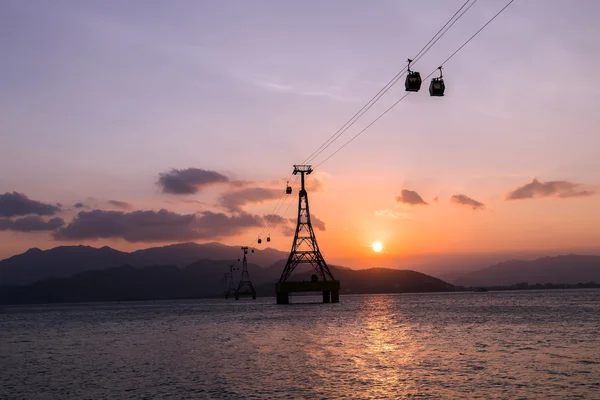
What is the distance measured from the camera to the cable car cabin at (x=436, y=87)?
3688 cm

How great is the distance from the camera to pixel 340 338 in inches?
2655

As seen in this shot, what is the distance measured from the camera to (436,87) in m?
37.0

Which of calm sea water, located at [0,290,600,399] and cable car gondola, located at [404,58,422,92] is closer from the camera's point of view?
calm sea water, located at [0,290,600,399]

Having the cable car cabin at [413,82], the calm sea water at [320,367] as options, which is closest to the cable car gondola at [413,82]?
the cable car cabin at [413,82]

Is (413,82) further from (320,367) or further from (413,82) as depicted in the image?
(320,367)

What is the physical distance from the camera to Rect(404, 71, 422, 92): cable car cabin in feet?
121

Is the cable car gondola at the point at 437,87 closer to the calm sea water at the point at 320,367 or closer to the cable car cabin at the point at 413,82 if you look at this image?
the cable car cabin at the point at 413,82

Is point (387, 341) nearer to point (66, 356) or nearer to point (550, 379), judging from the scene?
point (550, 379)

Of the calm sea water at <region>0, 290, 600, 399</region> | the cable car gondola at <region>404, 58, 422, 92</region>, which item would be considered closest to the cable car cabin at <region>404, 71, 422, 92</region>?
the cable car gondola at <region>404, 58, 422, 92</region>

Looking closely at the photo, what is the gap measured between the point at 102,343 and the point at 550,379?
54.4m

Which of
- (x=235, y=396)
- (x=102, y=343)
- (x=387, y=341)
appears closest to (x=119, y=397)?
(x=235, y=396)

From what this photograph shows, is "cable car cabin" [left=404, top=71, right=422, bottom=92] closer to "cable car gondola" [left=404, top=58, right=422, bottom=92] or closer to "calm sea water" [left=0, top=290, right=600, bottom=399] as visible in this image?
"cable car gondola" [left=404, top=58, right=422, bottom=92]

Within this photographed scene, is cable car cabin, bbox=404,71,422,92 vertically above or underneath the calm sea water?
above

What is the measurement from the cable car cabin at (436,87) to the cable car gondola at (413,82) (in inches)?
30.6
